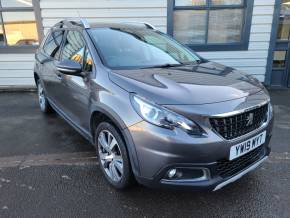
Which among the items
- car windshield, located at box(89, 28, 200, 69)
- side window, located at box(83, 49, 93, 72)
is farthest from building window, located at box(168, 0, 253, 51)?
side window, located at box(83, 49, 93, 72)

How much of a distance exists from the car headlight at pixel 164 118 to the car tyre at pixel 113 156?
0.40 meters

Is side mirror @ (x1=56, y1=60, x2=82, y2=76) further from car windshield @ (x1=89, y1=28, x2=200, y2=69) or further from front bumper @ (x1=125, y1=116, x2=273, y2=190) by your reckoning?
front bumper @ (x1=125, y1=116, x2=273, y2=190)

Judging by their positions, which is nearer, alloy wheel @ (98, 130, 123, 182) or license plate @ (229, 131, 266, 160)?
license plate @ (229, 131, 266, 160)

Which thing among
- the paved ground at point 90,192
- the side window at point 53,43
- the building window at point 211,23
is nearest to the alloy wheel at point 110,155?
the paved ground at point 90,192

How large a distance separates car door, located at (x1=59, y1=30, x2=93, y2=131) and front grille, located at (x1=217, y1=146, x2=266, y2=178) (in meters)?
1.51

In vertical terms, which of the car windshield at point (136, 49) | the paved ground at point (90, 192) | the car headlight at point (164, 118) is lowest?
the paved ground at point (90, 192)

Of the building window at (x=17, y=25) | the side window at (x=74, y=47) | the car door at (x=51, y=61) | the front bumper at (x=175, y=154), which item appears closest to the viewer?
the front bumper at (x=175, y=154)

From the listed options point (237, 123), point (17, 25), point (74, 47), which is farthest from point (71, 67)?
point (17, 25)

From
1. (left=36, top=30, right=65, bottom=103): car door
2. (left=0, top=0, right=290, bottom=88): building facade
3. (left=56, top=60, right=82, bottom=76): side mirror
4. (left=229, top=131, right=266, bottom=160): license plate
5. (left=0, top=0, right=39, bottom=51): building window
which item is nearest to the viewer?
(left=229, top=131, right=266, bottom=160): license plate

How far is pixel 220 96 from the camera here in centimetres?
241

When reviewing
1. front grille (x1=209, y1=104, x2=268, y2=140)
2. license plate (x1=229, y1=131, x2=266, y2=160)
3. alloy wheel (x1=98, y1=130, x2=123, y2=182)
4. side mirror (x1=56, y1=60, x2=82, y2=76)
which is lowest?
alloy wheel (x1=98, y1=130, x2=123, y2=182)

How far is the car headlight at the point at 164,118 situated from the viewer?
2.20m

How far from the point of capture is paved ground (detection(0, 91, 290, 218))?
255 cm

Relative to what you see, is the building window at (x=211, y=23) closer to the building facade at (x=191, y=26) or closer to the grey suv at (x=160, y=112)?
the building facade at (x=191, y=26)
